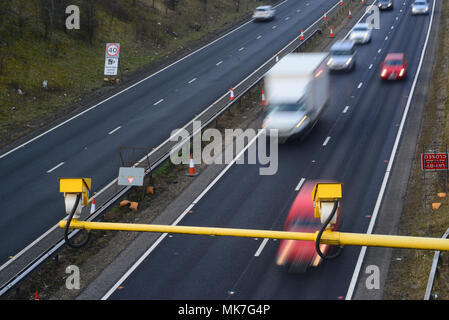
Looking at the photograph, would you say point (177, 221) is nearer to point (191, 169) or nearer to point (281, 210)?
point (281, 210)

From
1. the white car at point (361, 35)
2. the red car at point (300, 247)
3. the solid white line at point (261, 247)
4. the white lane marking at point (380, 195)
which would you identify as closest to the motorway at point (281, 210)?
the solid white line at point (261, 247)

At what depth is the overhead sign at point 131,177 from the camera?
2291 cm

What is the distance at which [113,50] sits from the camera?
37.6 m

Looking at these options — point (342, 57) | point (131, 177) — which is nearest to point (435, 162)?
point (131, 177)

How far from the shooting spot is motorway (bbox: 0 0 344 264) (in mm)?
23188

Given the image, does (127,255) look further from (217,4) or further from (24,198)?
(217,4)

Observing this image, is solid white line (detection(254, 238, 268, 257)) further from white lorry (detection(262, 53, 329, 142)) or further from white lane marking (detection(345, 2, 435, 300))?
white lorry (detection(262, 53, 329, 142))

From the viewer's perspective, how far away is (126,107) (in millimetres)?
36438

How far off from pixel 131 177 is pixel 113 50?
1700 centimetres

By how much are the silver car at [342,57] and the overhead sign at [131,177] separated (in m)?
23.4

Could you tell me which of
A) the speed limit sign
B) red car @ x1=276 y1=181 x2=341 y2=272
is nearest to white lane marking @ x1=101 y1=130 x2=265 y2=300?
red car @ x1=276 y1=181 x2=341 y2=272

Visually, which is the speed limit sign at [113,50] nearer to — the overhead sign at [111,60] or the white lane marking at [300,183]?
the overhead sign at [111,60]

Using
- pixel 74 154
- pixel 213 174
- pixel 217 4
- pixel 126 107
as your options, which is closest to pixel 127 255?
pixel 213 174

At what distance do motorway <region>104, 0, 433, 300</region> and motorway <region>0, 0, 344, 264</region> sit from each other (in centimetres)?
540
